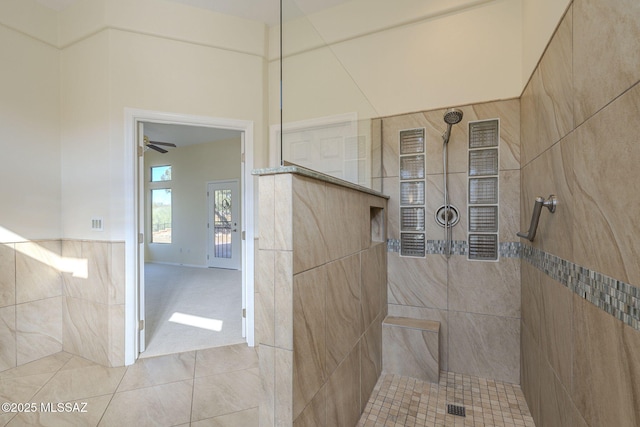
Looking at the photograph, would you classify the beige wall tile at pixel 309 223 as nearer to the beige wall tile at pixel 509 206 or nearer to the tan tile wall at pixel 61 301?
the beige wall tile at pixel 509 206

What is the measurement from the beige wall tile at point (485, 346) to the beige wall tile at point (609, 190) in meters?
1.28

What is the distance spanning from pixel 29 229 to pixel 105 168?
0.83 metres

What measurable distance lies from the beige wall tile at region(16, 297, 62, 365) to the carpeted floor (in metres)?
0.72

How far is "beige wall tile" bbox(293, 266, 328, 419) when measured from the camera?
3.39ft

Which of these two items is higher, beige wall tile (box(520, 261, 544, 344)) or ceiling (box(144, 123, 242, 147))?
ceiling (box(144, 123, 242, 147))

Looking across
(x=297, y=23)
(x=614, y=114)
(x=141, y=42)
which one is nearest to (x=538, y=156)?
(x=614, y=114)

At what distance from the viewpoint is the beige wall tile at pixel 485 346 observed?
6.93 ft

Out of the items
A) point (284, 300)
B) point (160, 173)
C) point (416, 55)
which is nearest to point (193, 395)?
point (284, 300)

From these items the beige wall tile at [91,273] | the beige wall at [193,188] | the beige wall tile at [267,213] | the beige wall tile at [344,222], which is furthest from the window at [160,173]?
the beige wall tile at [267,213]

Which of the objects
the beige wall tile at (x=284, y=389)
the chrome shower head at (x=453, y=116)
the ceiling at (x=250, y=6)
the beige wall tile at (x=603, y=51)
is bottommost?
the beige wall tile at (x=284, y=389)

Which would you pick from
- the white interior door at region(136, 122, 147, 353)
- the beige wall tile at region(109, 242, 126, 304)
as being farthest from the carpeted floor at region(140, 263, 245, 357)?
the beige wall tile at region(109, 242, 126, 304)

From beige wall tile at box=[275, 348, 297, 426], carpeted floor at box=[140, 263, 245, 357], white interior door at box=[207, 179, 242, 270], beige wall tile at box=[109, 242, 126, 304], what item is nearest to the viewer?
beige wall tile at box=[275, 348, 297, 426]

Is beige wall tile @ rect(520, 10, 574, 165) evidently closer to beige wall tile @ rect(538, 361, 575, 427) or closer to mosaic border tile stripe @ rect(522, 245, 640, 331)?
mosaic border tile stripe @ rect(522, 245, 640, 331)

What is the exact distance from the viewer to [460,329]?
2.25 m
